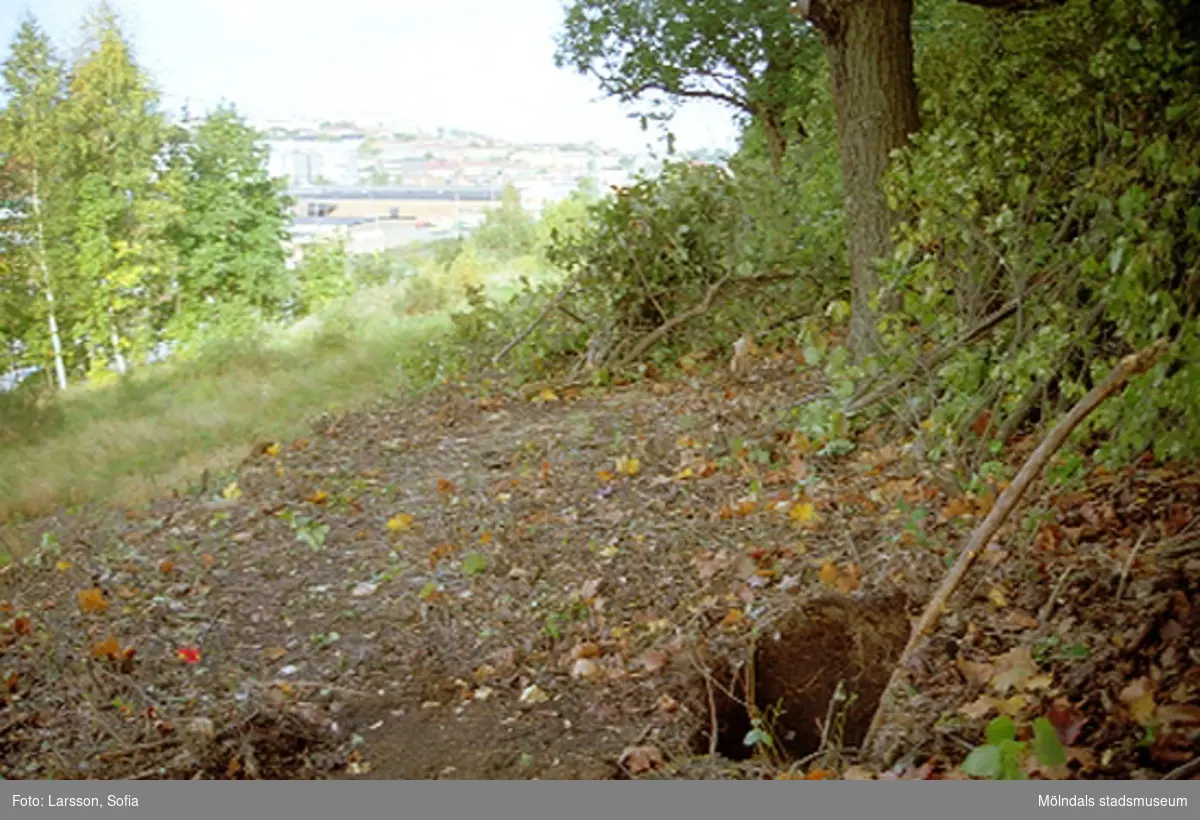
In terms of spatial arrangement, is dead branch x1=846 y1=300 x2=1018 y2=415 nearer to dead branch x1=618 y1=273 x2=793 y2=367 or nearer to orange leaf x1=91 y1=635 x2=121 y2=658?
dead branch x1=618 y1=273 x2=793 y2=367

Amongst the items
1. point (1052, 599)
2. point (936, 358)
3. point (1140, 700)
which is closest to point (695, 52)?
point (936, 358)

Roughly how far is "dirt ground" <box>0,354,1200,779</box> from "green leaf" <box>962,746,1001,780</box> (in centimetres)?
19

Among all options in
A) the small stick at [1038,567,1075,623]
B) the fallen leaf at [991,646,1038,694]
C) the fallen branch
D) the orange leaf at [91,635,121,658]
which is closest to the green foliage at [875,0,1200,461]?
the fallen branch

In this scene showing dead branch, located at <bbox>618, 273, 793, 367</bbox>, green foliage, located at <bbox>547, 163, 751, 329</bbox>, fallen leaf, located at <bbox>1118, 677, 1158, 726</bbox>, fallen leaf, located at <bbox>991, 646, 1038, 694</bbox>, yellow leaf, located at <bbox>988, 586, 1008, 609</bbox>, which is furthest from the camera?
green foliage, located at <bbox>547, 163, 751, 329</bbox>

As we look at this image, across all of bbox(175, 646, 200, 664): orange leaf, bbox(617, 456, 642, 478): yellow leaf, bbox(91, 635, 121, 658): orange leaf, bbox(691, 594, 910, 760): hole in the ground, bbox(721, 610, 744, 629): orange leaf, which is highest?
bbox(617, 456, 642, 478): yellow leaf

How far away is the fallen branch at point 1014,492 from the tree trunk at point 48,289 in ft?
13.1

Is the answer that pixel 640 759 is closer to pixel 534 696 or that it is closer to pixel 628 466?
pixel 534 696

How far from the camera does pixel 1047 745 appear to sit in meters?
2.00

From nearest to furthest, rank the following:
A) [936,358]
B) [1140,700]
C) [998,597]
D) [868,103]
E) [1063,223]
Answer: [1140,700] → [998,597] → [1063,223] → [936,358] → [868,103]

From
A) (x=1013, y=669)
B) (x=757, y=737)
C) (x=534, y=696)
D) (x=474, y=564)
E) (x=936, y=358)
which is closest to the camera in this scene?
(x=1013, y=669)

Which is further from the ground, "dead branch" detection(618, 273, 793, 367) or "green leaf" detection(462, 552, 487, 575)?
"dead branch" detection(618, 273, 793, 367)

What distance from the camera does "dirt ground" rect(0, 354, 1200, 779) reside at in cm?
251

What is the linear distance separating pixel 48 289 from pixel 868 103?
3755 mm
